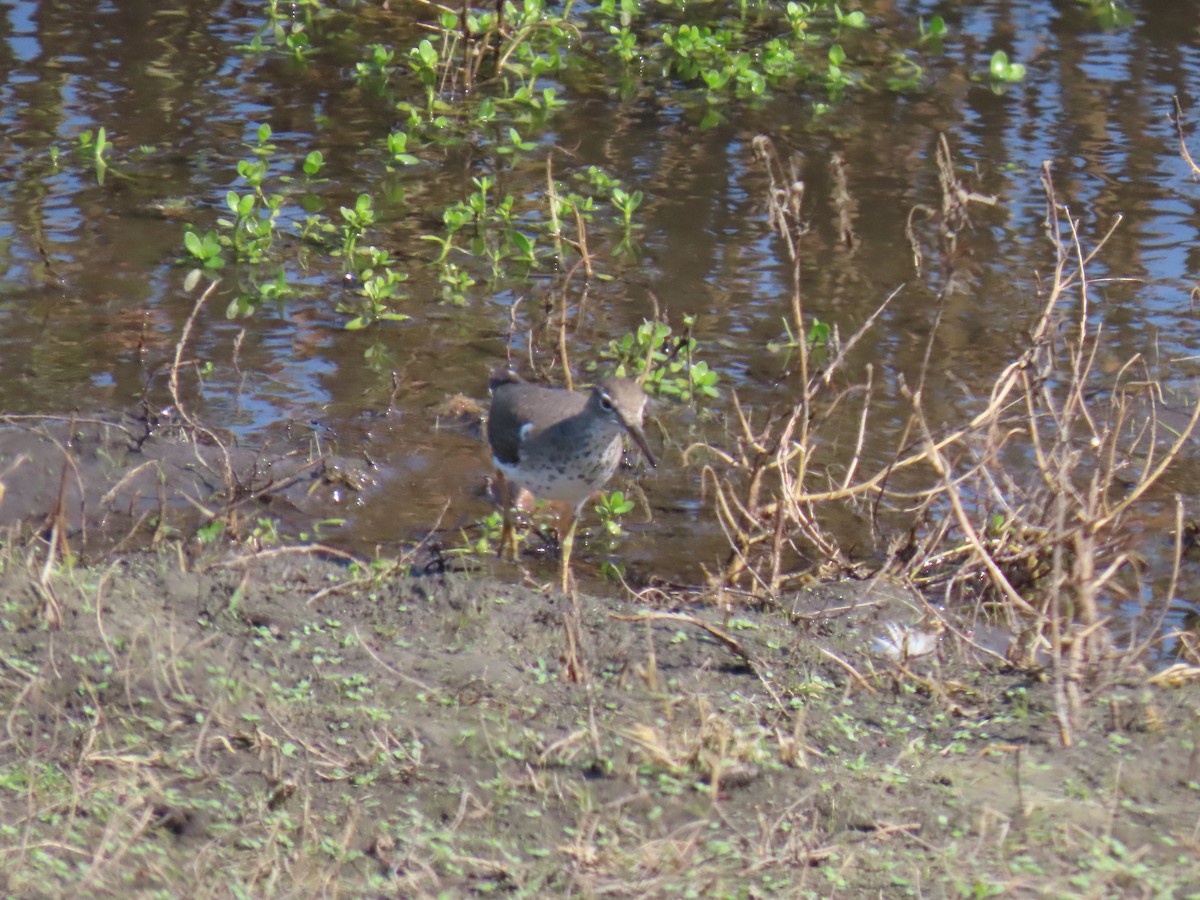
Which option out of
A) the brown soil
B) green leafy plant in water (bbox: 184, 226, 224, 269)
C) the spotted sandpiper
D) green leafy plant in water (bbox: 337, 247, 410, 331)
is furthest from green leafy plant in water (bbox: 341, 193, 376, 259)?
the brown soil

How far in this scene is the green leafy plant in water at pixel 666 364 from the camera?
286 inches

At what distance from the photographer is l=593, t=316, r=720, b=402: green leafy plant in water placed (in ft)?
23.8

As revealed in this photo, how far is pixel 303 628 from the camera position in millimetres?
4652

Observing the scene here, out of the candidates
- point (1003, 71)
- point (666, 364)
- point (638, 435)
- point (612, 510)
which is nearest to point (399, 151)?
point (666, 364)

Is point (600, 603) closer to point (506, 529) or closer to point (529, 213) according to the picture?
point (506, 529)

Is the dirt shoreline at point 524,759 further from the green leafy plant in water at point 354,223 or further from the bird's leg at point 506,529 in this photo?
the green leafy plant in water at point 354,223

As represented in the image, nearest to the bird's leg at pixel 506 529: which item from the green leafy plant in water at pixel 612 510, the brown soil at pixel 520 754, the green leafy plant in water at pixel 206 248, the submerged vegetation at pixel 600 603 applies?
the submerged vegetation at pixel 600 603

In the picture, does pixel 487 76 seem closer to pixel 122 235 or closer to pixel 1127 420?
pixel 122 235

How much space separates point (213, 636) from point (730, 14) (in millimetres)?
8780

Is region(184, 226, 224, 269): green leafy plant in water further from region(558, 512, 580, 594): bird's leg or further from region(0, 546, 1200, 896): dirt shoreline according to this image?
region(0, 546, 1200, 896): dirt shoreline

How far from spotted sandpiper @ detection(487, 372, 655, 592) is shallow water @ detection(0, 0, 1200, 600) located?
558 mm

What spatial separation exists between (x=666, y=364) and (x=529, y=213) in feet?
6.80

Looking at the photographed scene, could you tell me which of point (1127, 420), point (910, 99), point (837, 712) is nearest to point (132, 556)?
point (837, 712)

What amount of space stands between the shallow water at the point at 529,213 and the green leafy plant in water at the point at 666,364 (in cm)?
10
